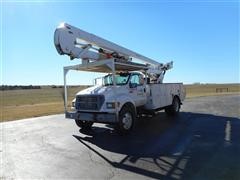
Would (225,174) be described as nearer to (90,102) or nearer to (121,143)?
(121,143)

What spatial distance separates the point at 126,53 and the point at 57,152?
5.52 metres

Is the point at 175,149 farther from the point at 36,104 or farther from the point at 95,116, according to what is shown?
the point at 36,104

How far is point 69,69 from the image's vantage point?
29.3ft

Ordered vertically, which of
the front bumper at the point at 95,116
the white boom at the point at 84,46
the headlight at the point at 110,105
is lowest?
the front bumper at the point at 95,116

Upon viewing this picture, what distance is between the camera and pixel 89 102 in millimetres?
8180

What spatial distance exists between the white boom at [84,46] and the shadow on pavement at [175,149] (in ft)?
9.20

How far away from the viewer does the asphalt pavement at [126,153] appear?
14.6ft

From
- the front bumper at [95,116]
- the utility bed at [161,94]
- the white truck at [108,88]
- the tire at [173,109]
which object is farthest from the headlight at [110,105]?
the tire at [173,109]

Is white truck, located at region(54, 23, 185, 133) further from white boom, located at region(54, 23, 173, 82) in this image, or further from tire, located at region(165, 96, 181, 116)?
tire, located at region(165, 96, 181, 116)

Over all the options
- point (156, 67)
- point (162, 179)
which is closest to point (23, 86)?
point (156, 67)

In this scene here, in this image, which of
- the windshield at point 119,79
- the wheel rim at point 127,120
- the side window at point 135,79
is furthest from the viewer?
the side window at point 135,79

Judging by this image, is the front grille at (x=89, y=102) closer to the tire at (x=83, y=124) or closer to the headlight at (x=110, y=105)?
the headlight at (x=110, y=105)

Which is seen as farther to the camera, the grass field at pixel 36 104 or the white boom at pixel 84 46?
the grass field at pixel 36 104

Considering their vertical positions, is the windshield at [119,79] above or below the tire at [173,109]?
above
